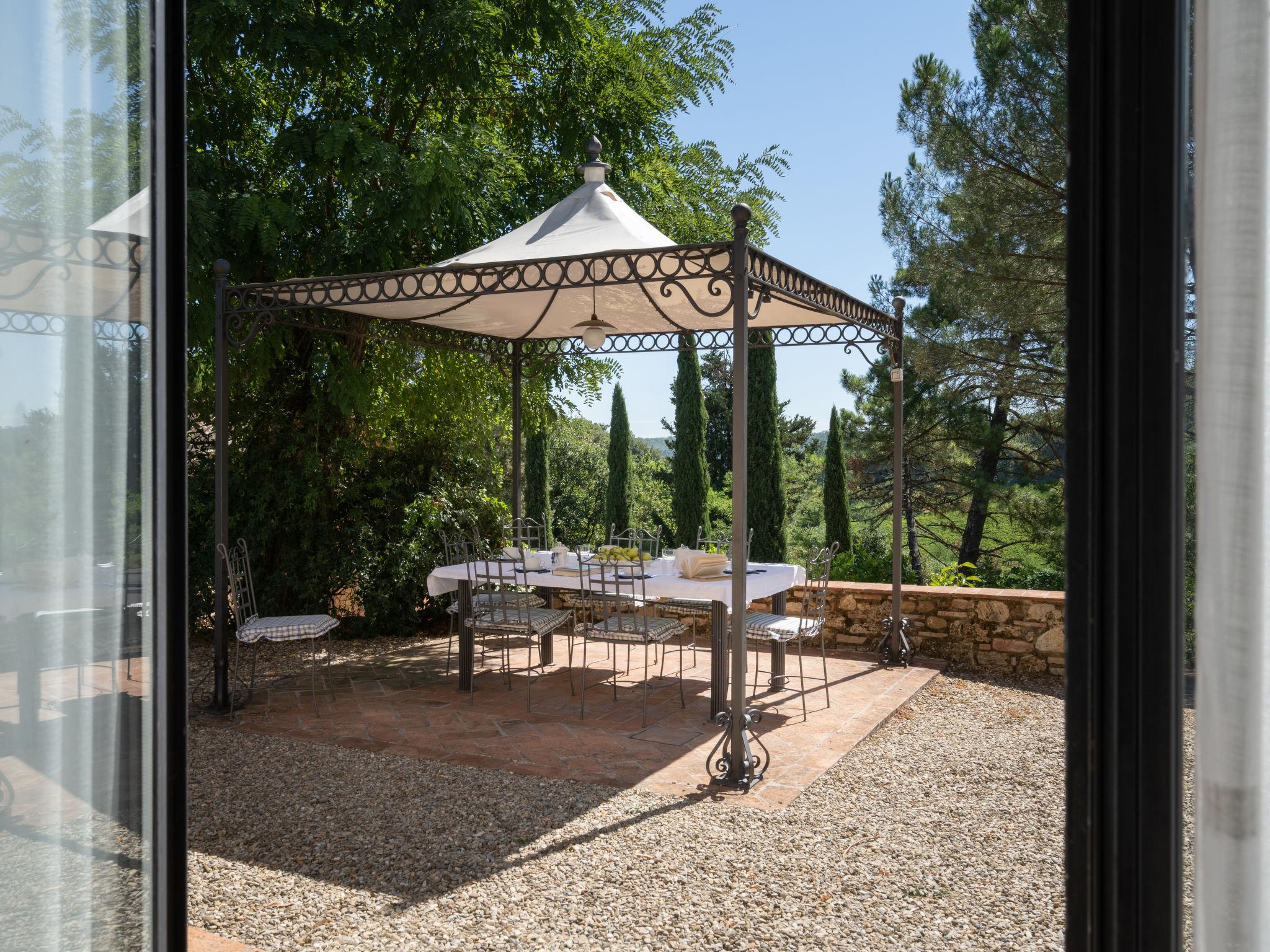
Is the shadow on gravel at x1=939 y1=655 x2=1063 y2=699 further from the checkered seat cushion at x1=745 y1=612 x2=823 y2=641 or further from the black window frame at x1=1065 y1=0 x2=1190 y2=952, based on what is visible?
the black window frame at x1=1065 y1=0 x2=1190 y2=952

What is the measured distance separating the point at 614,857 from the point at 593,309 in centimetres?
438

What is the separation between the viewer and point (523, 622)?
6.52 m

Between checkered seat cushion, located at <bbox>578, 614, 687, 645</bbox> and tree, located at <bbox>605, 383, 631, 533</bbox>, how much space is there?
28.7 ft

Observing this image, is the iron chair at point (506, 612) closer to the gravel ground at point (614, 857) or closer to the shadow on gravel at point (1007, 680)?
the gravel ground at point (614, 857)

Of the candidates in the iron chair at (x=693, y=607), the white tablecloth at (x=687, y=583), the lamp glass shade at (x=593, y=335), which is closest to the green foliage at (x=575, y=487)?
the iron chair at (x=693, y=607)

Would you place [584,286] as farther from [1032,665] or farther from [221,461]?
[1032,665]

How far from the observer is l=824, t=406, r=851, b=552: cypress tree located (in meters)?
14.3

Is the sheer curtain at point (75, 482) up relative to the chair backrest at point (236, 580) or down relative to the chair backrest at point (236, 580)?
up

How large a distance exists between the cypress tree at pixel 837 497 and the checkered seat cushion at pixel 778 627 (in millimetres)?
7884

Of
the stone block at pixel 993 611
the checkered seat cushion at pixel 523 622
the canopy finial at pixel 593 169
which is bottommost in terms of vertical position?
the stone block at pixel 993 611

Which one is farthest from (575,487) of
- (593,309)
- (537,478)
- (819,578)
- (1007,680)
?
(819,578)

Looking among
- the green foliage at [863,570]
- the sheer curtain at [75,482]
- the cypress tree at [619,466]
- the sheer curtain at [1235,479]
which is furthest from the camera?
the cypress tree at [619,466]

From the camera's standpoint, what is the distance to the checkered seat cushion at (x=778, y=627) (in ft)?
20.2

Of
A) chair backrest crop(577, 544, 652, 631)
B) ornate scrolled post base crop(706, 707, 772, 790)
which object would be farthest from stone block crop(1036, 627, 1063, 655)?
ornate scrolled post base crop(706, 707, 772, 790)
